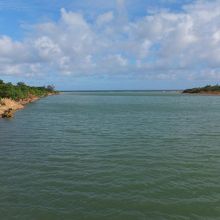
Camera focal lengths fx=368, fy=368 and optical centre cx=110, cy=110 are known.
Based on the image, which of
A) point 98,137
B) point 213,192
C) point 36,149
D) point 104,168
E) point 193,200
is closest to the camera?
point 193,200

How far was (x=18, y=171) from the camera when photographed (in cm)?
2783

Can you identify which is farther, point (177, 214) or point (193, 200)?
point (193, 200)

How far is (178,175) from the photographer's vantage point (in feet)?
87.1

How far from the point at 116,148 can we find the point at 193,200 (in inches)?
641

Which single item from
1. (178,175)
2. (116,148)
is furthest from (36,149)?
(178,175)

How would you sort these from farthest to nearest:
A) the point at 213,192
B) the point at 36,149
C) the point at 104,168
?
the point at 36,149 → the point at 104,168 → the point at 213,192

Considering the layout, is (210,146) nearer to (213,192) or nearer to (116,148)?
(116,148)

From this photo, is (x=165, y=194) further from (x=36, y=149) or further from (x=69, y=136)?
(x=69, y=136)

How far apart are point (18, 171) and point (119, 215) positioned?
36.8 feet

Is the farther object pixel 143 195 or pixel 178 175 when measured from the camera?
pixel 178 175

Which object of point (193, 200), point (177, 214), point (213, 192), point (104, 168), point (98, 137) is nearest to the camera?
point (177, 214)

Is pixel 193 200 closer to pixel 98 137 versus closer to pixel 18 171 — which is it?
pixel 18 171

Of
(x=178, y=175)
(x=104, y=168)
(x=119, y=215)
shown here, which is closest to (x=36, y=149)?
(x=104, y=168)

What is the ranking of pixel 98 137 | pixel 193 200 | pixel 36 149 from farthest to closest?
1. pixel 98 137
2. pixel 36 149
3. pixel 193 200
